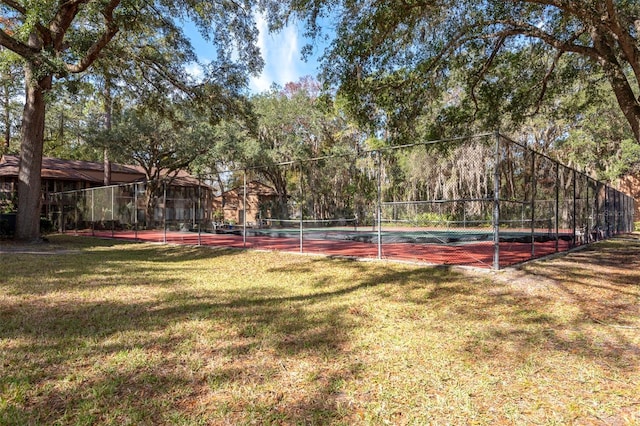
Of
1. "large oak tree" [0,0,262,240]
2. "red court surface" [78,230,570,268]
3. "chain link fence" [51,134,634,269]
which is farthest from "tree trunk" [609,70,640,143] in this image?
"large oak tree" [0,0,262,240]

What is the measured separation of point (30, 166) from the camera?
10.8 m

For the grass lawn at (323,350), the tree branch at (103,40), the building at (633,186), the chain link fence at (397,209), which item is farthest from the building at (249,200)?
the building at (633,186)

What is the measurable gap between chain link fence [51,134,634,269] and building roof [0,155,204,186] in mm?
2165

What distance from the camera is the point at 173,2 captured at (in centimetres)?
1012

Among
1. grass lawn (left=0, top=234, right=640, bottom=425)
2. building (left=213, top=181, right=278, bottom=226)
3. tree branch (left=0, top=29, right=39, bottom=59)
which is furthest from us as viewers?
building (left=213, top=181, right=278, bottom=226)

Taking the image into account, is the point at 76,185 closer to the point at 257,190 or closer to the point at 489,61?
the point at 257,190

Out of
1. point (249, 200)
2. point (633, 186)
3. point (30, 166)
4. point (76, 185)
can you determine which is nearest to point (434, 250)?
point (30, 166)

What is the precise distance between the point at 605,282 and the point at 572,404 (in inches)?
174

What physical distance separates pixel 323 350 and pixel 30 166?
11.8 m

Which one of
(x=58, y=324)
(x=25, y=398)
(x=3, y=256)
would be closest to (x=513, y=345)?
(x=25, y=398)

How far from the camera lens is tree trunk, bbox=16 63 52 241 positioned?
35.0 ft

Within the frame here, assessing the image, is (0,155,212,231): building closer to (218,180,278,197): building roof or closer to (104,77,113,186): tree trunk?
(104,77,113,186): tree trunk

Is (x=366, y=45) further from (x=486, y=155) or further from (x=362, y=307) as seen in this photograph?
(x=486, y=155)

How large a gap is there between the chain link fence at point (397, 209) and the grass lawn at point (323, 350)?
101 inches
